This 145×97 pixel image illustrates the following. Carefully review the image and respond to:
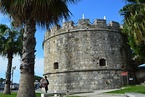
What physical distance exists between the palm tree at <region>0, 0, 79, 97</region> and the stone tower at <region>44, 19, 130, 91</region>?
43.5 ft

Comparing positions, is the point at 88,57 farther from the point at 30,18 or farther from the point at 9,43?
the point at 30,18

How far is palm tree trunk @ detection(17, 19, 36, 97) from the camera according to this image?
8773mm

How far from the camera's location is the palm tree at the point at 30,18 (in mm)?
8859

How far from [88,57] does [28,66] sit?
48.0 feet

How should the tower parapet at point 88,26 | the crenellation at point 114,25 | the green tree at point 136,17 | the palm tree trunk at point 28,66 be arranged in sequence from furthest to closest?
the crenellation at point 114,25 < the tower parapet at point 88,26 < the green tree at point 136,17 < the palm tree trunk at point 28,66

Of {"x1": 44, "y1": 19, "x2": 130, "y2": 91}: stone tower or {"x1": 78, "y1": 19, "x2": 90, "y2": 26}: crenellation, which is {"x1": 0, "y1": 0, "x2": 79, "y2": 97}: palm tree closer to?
{"x1": 44, "y1": 19, "x2": 130, "y2": 91}: stone tower

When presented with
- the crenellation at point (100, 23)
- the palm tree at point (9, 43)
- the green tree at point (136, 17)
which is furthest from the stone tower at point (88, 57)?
the green tree at point (136, 17)

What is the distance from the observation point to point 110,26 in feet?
80.5

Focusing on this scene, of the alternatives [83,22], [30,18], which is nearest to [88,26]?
[83,22]

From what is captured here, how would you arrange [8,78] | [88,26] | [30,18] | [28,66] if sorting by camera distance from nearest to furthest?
[28,66] → [30,18] → [8,78] → [88,26]

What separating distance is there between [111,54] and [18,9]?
1593cm

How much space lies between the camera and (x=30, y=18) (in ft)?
31.2

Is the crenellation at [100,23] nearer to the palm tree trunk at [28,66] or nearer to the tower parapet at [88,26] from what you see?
the tower parapet at [88,26]

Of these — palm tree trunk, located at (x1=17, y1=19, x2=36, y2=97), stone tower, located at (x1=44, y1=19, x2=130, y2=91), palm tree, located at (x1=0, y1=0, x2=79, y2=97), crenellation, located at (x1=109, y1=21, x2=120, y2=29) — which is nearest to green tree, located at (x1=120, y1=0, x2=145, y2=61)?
palm tree, located at (x1=0, y1=0, x2=79, y2=97)
